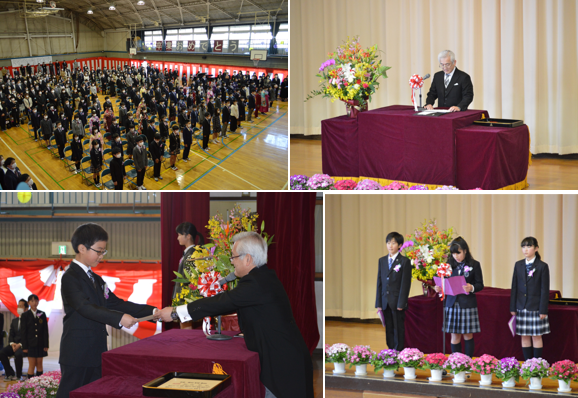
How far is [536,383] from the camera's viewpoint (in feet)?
13.6

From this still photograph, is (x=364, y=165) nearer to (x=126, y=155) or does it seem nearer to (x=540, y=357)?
(x=540, y=357)

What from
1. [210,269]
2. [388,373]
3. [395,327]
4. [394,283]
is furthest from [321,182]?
[210,269]

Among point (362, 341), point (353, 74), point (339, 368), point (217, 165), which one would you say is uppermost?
point (353, 74)

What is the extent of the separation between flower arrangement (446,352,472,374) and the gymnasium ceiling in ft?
11.0

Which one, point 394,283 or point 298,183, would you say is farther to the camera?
point 298,183

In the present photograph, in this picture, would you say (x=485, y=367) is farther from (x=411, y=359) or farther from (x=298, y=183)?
(x=298, y=183)

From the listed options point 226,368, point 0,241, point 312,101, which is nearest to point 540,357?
point 226,368

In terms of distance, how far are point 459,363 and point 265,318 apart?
8.38 feet

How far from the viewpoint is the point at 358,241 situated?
773cm

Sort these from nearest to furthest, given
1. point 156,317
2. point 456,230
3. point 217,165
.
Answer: point 156,317, point 217,165, point 456,230

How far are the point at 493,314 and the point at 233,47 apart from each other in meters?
3.42

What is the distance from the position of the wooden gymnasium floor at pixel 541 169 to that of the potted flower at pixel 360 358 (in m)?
1.85

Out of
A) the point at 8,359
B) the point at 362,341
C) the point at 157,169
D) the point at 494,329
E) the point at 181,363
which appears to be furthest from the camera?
the point at 8,359

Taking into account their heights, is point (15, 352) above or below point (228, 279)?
below
